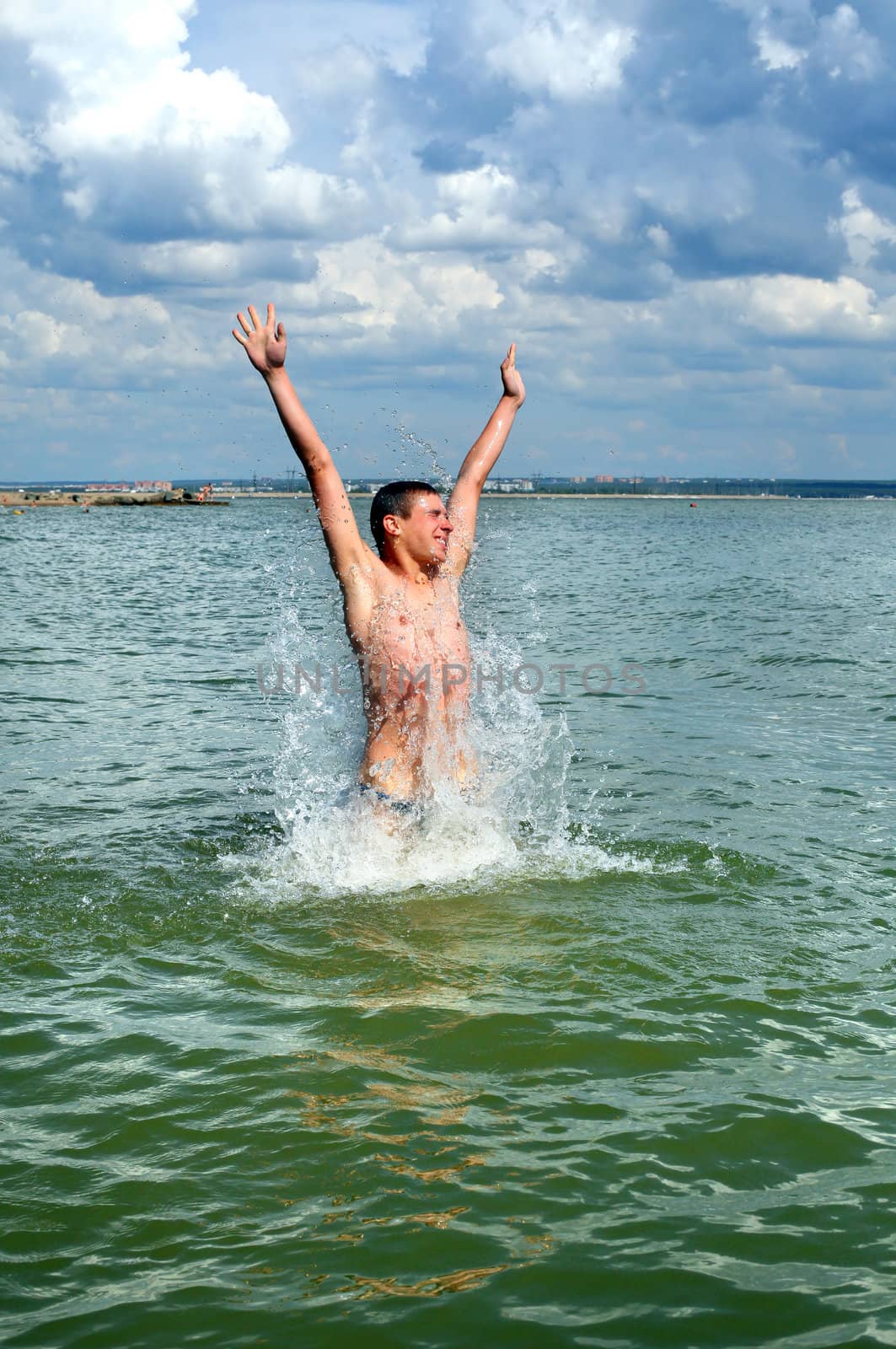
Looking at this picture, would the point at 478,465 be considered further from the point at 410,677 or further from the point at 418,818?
the point at 418,818

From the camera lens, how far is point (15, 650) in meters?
18.1

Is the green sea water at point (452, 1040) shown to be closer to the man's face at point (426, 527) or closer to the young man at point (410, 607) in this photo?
the young man at point (410, 607)

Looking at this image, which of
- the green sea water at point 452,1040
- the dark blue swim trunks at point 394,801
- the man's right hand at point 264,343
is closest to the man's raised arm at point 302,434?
the man's right hand at point 264,343

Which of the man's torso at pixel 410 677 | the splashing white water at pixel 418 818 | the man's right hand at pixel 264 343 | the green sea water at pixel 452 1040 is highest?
the man's right hand at pixel 264 343

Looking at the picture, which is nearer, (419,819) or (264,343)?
(264,343)

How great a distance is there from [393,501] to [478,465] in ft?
2.97

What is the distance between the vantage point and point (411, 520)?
6.77 metres

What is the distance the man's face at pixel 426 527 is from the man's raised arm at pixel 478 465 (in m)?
0.45

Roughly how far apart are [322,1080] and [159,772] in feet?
19.6

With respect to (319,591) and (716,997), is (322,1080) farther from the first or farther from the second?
(319,591)

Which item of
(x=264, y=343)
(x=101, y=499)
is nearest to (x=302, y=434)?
(x=264, y=343)

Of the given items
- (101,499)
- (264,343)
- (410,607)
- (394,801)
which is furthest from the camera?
(101,499)

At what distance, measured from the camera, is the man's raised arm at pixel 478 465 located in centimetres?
734

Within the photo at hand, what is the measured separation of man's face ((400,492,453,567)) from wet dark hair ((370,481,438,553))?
1.2 inches
